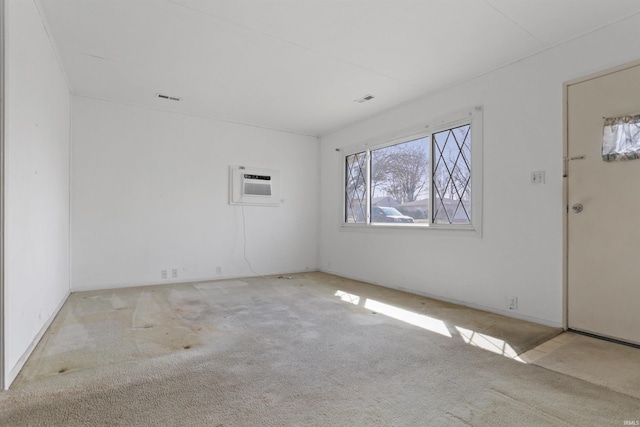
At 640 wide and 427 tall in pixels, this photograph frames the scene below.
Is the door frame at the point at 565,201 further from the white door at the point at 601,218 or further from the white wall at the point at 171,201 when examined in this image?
the white wall at the point at 171,201

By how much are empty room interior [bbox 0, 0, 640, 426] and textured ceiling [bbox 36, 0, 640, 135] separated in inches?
1.0

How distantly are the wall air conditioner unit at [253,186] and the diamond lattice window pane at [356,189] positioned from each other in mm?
1276

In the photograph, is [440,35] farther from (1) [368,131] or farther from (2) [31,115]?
(2) [31,115]

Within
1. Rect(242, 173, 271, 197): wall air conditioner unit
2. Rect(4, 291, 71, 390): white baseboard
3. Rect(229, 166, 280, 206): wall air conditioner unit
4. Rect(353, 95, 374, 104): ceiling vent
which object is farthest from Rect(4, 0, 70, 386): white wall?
Rect(353, 95, 374, 104): ceiling vent

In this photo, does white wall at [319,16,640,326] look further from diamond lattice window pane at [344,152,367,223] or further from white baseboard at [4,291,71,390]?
white baseboard at [4,291,71,390]

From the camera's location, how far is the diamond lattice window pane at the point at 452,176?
12.5 ft

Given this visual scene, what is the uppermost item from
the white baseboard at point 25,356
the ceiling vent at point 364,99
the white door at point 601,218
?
the ceiling vent at point 364,99

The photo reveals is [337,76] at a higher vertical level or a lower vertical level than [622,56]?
higher

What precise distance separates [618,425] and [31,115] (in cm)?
405

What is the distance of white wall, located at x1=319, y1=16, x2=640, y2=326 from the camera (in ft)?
9.62

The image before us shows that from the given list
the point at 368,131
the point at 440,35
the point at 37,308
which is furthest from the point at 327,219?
the point at 37,308

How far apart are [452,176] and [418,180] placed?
0.55 meters

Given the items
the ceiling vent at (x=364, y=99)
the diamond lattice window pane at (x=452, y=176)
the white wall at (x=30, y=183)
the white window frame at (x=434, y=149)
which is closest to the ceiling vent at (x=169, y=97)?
the white wall at (x=30, y=183)

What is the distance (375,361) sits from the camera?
223cm
